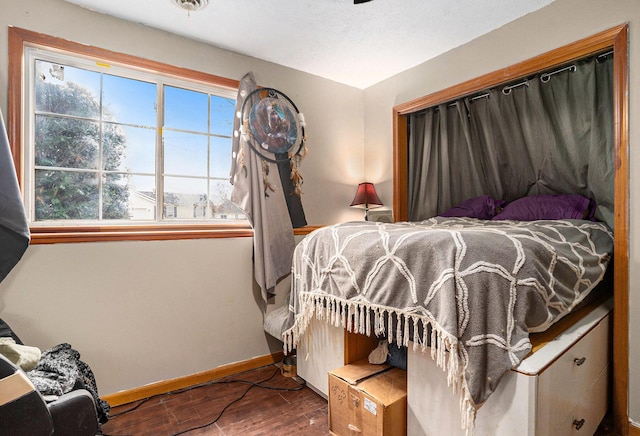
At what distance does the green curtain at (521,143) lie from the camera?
7.09ft

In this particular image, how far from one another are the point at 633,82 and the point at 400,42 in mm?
1356

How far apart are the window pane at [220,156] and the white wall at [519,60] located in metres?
1.36

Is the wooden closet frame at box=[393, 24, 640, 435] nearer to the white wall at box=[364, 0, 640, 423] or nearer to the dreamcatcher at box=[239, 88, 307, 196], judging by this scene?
the white wall at box=[364, 0, 640, 423]

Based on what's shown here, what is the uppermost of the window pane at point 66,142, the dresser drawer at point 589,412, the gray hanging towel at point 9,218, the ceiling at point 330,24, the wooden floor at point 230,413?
the ceiling at point 330,24

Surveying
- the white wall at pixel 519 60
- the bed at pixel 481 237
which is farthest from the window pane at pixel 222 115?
the white wall at pixel 519 60

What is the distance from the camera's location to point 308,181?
284cm

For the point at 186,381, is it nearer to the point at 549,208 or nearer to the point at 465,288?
the point at 465,288

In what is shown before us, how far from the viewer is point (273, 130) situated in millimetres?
2566

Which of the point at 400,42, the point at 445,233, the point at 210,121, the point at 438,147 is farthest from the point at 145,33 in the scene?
the point at 438,147

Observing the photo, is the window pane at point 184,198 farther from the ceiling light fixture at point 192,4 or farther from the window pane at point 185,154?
the ceiling light fixture at point 192,4

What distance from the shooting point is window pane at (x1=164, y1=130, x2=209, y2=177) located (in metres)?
2.30

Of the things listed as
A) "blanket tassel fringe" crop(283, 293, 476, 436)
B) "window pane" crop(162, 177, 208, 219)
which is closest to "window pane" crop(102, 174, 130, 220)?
"window pane" crop(162, 177, 208, 219)

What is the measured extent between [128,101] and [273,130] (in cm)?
97

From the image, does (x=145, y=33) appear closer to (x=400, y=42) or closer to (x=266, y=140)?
(x=266, y=140)
